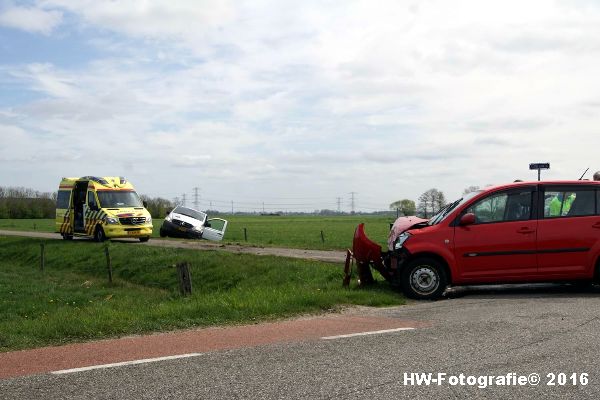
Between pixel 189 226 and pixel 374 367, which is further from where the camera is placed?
pixel 189 226

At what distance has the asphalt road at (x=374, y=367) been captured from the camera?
5.13m

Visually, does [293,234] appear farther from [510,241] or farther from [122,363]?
[122,363]

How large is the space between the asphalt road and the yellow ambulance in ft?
70.3

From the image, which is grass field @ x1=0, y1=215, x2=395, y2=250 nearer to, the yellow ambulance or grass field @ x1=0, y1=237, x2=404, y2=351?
the yellow ambulance

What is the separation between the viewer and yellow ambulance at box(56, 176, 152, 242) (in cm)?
2745

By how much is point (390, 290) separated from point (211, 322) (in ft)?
12.8

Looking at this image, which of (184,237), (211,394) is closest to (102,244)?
(184,237)

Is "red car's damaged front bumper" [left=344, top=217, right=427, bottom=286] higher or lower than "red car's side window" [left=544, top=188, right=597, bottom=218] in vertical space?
lower

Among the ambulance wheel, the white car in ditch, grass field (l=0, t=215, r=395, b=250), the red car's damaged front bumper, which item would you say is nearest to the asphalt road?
the red car's damaged front bumper

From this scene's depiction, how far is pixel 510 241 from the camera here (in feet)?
34.2

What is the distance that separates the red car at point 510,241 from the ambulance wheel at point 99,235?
65.9 feet

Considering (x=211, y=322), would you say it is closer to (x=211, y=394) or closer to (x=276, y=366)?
(x=276, y=366)

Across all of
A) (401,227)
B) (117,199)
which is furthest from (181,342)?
(117,199)

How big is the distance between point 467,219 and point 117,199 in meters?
20.6
